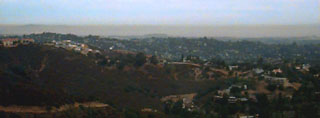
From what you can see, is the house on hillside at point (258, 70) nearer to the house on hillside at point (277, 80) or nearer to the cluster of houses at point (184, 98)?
the house on hillside at point (277, 80)

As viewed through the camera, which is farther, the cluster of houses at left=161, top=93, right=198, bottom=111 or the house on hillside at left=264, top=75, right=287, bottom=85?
the house on hillside at left=264, top=75, right=287, bottom=85

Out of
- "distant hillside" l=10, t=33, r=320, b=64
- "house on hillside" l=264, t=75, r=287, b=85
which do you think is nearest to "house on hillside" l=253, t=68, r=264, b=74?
"house on hillside" l=264, t=75, r=287, b=85

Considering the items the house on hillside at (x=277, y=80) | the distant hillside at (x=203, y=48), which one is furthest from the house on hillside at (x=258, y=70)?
the distant hillside at (x=203, y=48)

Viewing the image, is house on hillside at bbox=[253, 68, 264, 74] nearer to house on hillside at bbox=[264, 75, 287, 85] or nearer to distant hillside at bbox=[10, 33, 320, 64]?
house on hillside at bbox=[264, 75, 287, 85]

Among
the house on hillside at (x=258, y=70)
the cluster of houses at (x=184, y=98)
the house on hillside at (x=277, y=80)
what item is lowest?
the cluster of houses at (x=184, y=98)

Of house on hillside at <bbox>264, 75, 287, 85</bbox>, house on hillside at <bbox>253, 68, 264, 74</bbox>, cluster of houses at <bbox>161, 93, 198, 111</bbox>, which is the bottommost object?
cluster of houses at <bbox>161, 93, 198, 111</bbox>

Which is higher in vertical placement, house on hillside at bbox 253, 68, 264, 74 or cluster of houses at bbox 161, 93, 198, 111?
house on hillside at bbox 253, 68, 264, 74

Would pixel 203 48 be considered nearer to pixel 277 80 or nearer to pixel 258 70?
pixel 258 70

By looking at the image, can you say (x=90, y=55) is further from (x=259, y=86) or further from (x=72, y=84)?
(x=259, y=86)

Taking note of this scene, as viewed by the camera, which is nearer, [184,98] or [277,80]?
[184,98]

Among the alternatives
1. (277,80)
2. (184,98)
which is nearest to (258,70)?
(277,80)

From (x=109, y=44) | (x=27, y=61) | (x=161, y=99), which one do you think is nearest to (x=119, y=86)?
(x=161, y=99)
